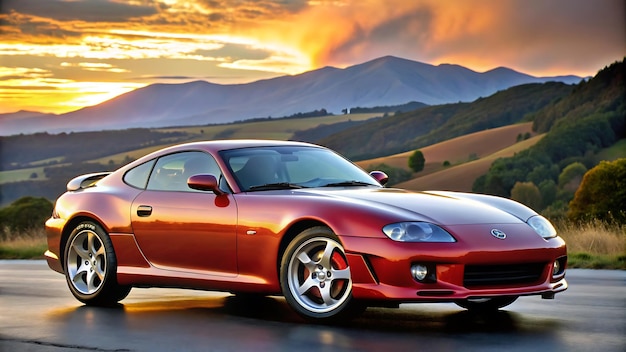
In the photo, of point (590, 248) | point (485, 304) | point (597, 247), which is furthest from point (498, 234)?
point (597, 247)

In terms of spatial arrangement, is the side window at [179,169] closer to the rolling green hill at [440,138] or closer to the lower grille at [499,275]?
the lower grille at [499,275]

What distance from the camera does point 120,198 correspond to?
1017cm

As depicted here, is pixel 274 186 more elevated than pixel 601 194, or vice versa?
pixel 274 186

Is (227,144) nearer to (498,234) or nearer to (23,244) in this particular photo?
(498,234)

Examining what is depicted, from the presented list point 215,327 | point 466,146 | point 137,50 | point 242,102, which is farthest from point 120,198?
point 242,102

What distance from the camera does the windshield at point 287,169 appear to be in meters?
9.35

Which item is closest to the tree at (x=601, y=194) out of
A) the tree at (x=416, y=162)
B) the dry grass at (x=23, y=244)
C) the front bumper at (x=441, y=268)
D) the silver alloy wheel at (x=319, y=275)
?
the dry grass at (x=23, y=244)

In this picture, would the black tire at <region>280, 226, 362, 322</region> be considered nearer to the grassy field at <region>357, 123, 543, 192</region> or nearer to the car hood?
the car hood

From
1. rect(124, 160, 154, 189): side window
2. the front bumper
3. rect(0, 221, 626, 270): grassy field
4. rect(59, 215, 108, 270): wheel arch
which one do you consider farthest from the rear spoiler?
rect(0, 221, 626, 270): grassy field

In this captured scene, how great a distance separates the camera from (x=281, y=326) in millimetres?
8336

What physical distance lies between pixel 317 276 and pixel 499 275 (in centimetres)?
133

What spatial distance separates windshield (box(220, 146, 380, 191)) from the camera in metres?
9.35

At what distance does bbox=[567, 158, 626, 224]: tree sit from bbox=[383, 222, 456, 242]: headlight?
4870 cm

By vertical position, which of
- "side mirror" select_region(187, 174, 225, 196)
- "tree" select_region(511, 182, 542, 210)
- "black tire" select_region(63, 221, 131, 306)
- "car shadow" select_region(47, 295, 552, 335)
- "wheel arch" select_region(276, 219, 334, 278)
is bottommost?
"tree" select_region(511, 182, 542, 210)
